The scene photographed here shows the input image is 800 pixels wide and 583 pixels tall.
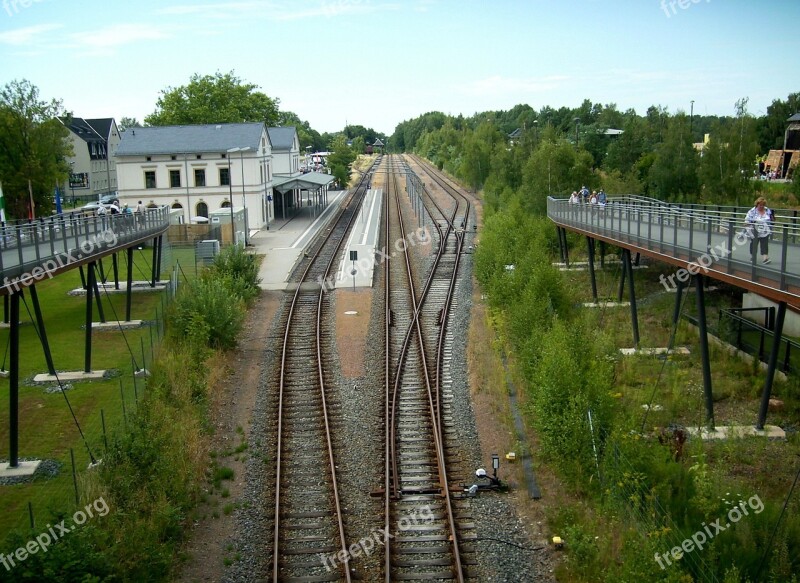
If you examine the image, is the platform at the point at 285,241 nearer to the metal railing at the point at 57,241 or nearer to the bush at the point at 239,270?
the bush at the point at 239,270

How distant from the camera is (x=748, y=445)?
14.5 meters

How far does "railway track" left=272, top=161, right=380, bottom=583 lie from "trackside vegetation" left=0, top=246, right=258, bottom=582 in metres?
1.52

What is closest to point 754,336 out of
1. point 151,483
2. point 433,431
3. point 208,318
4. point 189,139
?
point 433,431

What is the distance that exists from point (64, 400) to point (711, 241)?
14766 millimetres

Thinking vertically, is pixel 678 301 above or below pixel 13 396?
above

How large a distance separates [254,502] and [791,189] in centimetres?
4240

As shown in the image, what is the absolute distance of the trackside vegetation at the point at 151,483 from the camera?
9.26 metres

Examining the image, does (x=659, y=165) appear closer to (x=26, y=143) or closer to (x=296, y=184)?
(x=296, y=184)

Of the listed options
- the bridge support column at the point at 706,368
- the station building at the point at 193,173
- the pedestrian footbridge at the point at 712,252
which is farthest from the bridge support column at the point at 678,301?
Answer: the station building at the point at 193,173

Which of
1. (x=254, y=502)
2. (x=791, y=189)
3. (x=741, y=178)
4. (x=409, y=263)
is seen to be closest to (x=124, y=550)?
(x=254, y=502)

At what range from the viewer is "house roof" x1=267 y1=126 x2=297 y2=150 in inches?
2497

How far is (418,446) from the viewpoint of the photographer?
593 inches

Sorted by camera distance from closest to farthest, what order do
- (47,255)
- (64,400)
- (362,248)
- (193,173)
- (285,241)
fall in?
(47,255), (64,400), (362,248), (285,241), (193,173)

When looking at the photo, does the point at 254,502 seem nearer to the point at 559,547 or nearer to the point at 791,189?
the point at 559,547
